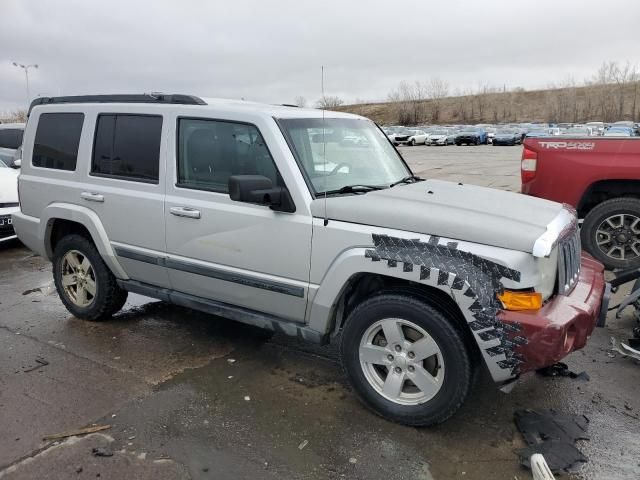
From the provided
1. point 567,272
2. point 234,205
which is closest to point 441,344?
point 567,272

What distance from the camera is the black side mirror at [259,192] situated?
3.31 m

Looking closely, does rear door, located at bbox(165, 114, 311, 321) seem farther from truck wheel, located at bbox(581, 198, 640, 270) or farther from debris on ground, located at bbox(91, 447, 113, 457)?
truck wheel, located at bbox(581, 198, 640, 270)

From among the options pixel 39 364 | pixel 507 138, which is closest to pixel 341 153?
pixel 39 364

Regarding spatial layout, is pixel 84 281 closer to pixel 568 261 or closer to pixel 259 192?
pixel 259 192

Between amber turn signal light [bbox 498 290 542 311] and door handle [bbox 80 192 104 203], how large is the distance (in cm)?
324

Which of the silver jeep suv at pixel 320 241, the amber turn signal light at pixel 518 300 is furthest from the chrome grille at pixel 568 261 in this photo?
the amber turn signal light at pixel 518 300

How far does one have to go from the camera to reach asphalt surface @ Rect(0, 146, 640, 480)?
294 centimetres

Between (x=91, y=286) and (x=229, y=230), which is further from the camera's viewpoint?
(x=91, y=286)

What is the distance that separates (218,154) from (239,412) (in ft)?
5.78

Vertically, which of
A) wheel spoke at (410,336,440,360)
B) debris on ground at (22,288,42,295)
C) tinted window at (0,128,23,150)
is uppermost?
tinted window at (0,128,23,150)

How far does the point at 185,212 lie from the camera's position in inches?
156

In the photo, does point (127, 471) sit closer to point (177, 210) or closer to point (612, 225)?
point (177, 210)

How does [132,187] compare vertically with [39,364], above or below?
above

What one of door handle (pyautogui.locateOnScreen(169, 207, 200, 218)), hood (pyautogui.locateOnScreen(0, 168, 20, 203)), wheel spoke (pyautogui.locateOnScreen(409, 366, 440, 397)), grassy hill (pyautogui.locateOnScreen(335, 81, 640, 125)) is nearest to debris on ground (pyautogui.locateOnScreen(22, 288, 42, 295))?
hood (pyautogui.locateOnScreen(0, 168, 20, 203))
